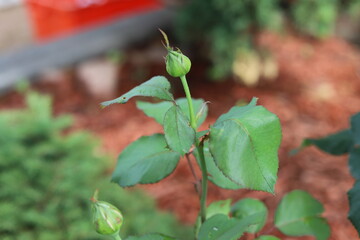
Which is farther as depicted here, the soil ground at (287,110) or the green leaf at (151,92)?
the soil ground at (287,110)

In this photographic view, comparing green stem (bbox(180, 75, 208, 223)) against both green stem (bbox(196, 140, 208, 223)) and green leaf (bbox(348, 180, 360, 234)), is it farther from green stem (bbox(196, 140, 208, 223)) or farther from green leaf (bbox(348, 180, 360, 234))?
green leaf (bbox(348, 180, 360, 234))

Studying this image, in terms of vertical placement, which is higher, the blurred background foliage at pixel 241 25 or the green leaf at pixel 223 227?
the green leaf at pixel 223 227

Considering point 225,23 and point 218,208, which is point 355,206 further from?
point 225,23

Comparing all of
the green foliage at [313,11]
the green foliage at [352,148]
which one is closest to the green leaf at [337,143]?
the green foliage at [352,148]

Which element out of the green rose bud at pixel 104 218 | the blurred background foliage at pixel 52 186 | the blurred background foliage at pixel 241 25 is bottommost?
the blurred background foliage at pixel 241 25

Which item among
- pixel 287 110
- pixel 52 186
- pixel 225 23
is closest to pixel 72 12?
pixel 225 23

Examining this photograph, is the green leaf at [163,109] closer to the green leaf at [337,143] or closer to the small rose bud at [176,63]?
the small rose bud at [176,63]
